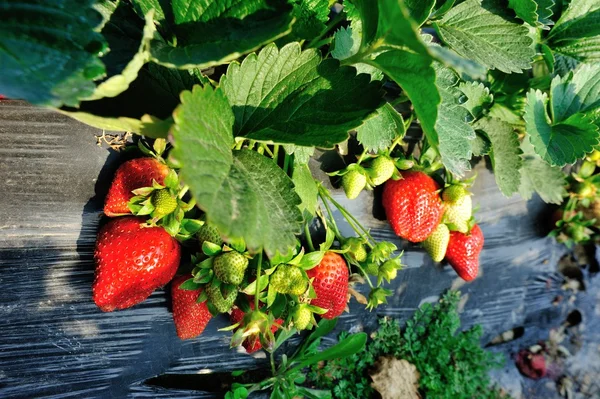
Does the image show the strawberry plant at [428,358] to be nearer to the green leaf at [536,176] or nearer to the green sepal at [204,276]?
the green leaf at [536,176]

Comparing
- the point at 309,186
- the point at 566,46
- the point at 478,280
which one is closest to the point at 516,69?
the point at 566,46

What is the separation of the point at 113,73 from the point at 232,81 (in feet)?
0.50

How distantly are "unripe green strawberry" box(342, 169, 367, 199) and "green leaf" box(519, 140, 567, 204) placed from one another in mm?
440

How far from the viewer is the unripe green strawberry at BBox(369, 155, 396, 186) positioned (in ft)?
3.28

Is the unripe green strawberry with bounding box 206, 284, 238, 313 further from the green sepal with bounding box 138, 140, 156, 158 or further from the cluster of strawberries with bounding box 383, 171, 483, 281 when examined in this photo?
the cluster of strawberries with bounding box 383, 171, 483, 281

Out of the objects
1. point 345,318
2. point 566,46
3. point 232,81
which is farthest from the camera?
point 345,318

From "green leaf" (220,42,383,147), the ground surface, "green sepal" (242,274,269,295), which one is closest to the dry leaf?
the ground surface

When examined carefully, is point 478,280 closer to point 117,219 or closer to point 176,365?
point 176,365

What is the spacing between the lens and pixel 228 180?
55cm

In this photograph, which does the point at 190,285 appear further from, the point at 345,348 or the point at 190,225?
the point at 345,348

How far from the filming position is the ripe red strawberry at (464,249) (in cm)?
117

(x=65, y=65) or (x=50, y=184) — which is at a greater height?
(x=65, y=65)

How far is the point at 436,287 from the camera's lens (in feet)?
4.43

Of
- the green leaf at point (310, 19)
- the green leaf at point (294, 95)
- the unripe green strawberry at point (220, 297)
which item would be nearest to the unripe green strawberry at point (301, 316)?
the unripe green strawberry at point (220, 297)
